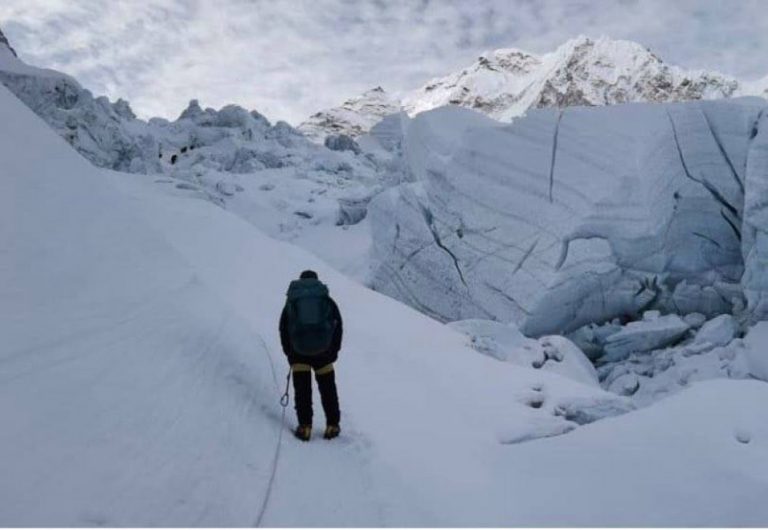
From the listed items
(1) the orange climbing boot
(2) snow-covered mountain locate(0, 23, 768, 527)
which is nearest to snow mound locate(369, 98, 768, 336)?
(2) snow-covered mountain locate(0, 23, 768, 527)

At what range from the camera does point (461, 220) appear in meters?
14.1

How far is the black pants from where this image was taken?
15.0ft

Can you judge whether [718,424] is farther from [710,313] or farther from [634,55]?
[634,55]

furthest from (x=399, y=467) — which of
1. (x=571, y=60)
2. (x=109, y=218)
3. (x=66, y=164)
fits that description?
(x=571, y=60)

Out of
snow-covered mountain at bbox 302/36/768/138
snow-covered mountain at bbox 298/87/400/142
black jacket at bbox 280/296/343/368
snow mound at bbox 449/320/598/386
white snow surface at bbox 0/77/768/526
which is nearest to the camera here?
white snow surface at bbox 0/77/768/526

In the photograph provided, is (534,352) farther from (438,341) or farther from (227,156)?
(227,156)

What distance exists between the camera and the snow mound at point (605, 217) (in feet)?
40.1

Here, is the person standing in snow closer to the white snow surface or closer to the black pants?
the black pants

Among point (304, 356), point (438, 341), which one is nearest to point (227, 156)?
point (438, 341)

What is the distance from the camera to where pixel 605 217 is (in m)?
12.3

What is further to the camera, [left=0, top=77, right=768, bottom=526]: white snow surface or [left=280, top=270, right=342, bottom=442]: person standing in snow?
[left=280, top=270, right=342, bottom=442]: person standing in snow

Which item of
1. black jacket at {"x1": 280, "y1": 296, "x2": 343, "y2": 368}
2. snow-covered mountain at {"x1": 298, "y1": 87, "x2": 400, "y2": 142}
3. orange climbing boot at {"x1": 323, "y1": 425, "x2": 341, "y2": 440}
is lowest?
orange climbing boot at {"x1": 323, "y1": 425, "x2": 341, "y2": 440}

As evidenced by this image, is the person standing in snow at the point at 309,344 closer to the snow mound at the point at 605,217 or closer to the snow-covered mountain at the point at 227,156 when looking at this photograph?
the snow mound at the point at 605,217

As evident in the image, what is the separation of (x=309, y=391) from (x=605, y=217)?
9.67m
